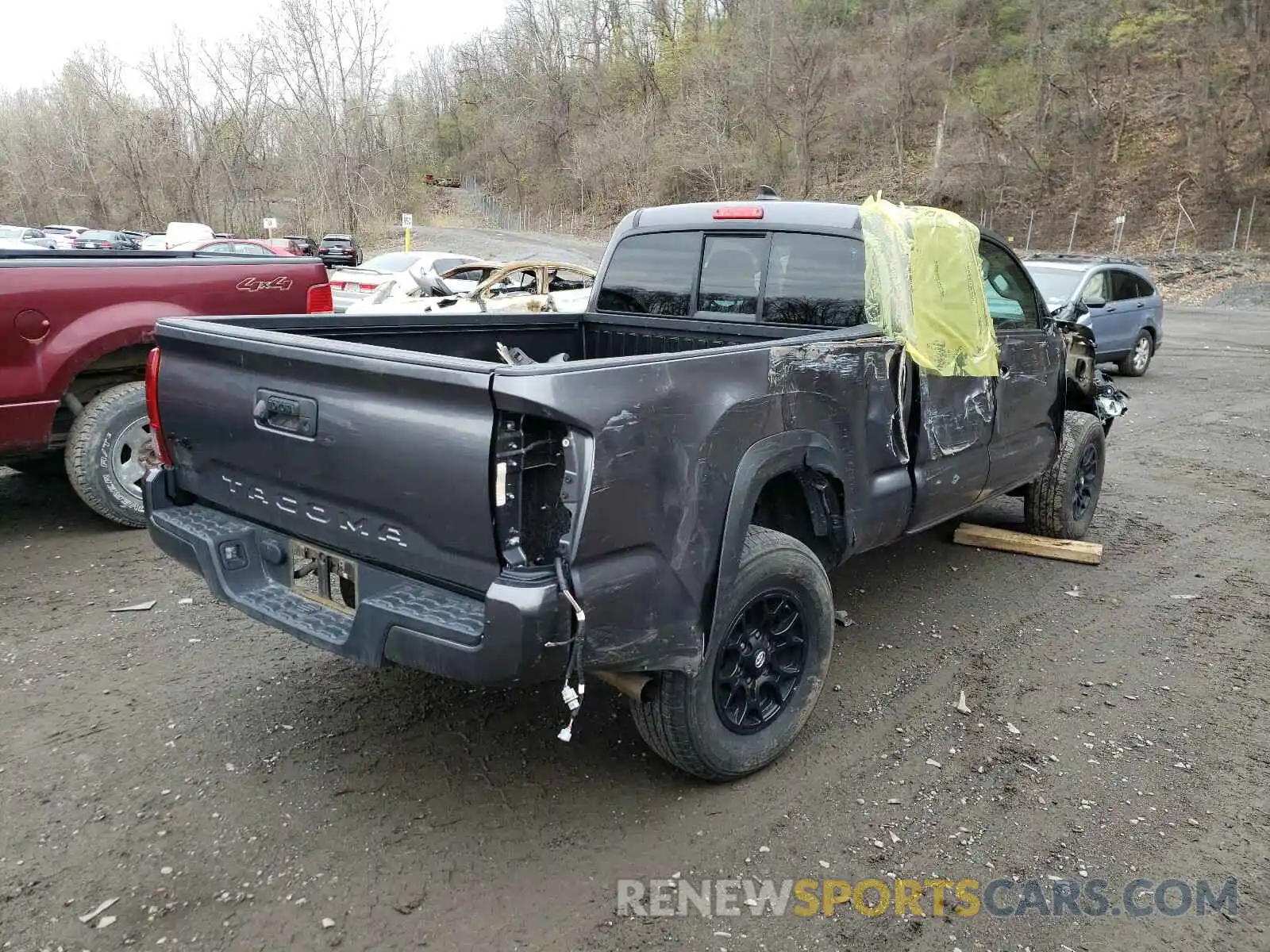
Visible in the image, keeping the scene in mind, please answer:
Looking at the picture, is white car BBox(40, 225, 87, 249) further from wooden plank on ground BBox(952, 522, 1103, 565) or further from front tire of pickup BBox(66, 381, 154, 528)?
wooden plank on ground BBox(952, 522, 1103, 565)

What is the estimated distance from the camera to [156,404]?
3346 mm

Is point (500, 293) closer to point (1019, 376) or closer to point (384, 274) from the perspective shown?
point (384, 274)

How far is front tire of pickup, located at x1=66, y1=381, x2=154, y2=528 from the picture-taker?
17.3 feet

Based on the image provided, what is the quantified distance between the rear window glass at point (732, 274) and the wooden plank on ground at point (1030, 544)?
238cm

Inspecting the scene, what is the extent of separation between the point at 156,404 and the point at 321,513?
1.02m

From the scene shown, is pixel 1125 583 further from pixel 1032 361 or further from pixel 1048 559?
pixel 1032 361

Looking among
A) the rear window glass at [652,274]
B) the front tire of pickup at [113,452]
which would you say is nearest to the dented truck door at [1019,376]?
the rear window glass at [652,274]

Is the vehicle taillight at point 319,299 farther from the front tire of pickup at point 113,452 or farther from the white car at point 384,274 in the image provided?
the white car at point 384,274

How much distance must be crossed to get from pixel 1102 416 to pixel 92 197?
62.6m

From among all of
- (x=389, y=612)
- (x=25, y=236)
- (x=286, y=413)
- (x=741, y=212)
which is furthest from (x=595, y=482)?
(x=25, y=236)

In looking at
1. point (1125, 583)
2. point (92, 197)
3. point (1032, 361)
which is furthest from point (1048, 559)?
point (92, 197)

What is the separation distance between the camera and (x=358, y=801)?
9.83 feet

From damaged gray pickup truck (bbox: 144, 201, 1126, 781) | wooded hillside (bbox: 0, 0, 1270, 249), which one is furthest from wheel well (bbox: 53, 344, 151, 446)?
wooded hillside (bbox: 0, 0, 1270, 249)

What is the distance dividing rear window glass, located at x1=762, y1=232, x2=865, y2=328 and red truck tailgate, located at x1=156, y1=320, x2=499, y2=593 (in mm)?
2149
